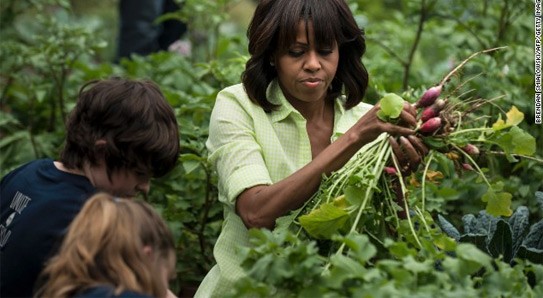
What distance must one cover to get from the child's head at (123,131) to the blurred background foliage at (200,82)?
3.41ft

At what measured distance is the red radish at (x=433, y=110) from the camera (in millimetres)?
3273

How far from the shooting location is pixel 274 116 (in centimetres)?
374

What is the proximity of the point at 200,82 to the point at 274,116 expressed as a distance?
6.21 ft

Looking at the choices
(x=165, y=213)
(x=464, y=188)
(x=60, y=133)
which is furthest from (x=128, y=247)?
(x=60, y=133)

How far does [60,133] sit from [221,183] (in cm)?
203

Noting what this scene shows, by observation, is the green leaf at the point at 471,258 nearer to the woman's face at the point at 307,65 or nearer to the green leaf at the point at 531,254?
the green leaf at the point at 531,254

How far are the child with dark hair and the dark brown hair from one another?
550 mm

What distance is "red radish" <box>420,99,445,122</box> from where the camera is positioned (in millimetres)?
3273

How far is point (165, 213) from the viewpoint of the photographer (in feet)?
15.2

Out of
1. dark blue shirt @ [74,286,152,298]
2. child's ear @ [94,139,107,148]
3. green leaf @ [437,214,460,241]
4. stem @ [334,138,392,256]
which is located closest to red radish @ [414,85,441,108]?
stem @ [334,138,392,256]

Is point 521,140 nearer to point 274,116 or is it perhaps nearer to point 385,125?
point 385,125

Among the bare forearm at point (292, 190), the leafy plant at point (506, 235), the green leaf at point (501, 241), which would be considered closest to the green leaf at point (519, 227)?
the leafy plant at point (506, 235)

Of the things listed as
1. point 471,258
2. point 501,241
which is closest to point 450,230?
point 501,241

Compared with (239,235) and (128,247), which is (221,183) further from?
(128,247)
